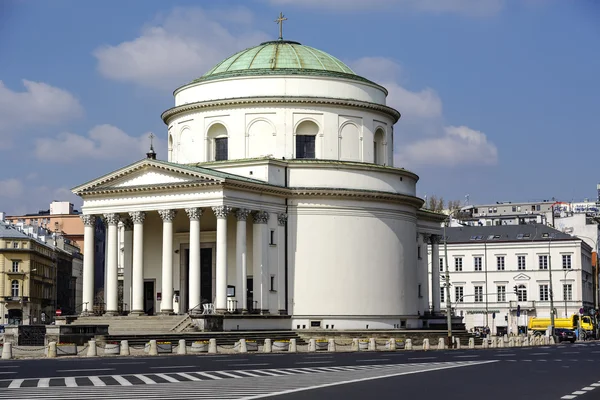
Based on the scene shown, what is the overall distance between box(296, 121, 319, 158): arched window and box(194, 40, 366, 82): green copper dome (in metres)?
3.85

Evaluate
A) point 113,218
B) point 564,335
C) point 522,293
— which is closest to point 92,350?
point 113,218

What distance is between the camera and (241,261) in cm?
6806

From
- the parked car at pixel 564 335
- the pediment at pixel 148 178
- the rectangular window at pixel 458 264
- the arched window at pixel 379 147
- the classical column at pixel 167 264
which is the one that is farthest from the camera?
the rectangular window at pixel 458 264

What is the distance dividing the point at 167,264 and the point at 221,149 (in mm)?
12639

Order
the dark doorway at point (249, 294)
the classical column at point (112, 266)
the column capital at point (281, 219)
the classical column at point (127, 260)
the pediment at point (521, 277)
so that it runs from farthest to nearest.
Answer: the pediment at point (521, 277) → the classical column at point (127, 260) → the column capital at point (281, 219) → the classical column at point (112, 266) → the dark doorway at point (249, 294)

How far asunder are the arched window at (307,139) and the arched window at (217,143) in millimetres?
5486

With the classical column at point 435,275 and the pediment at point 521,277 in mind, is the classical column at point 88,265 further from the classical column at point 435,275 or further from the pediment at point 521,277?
the pediment at point 521,277

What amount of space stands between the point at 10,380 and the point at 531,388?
15248 millimetres

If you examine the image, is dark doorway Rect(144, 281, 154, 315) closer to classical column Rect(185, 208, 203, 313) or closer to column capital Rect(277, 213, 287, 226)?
classical column Rect(185, 208, 203, 313)

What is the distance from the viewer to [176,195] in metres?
68.9

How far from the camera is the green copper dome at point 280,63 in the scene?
7694 centimetres

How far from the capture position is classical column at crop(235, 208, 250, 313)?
67.8m

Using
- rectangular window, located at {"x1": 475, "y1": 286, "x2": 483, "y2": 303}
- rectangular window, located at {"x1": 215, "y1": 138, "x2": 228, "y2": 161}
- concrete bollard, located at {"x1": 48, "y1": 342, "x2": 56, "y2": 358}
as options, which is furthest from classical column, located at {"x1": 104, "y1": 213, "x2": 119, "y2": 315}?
rectangular window, located at {"x1": 475, "y1": 286, "x2": 483, "y2": 303}

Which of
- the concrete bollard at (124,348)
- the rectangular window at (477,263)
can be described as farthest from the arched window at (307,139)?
the rectangular window at (477,263)
